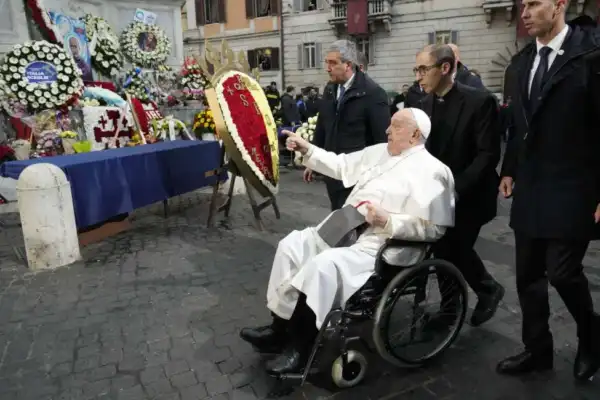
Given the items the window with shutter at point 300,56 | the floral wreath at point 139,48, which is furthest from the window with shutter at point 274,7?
the floral wreath at point 139,48

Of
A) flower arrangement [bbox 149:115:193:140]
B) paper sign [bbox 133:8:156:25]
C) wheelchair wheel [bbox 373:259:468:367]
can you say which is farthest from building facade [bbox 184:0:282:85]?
→ wheelchair wheel [bbox 373:259:468:367]

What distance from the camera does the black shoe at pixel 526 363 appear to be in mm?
2490

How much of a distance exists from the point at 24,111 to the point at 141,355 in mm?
5379

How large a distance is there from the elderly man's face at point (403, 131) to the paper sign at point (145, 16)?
8395mm

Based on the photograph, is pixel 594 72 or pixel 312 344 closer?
pixel 594 72

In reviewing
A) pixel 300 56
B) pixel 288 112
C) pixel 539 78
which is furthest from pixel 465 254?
pixel 300 56

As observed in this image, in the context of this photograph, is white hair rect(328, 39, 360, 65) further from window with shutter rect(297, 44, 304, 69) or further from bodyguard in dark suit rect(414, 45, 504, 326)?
window with shutter rect(297, 44, 304, 69)

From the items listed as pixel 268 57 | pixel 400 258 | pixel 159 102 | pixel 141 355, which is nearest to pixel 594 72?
pixel 400 258

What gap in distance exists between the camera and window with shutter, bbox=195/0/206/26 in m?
27.0

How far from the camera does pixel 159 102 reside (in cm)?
907

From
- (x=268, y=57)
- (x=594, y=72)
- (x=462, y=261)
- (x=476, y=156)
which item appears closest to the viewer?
(x=594, y=72)

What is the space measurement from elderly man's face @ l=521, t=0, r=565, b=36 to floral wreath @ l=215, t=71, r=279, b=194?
2.92 metres

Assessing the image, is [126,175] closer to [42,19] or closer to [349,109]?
[349,109]

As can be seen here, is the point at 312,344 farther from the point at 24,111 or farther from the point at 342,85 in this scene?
the point at 24,111
